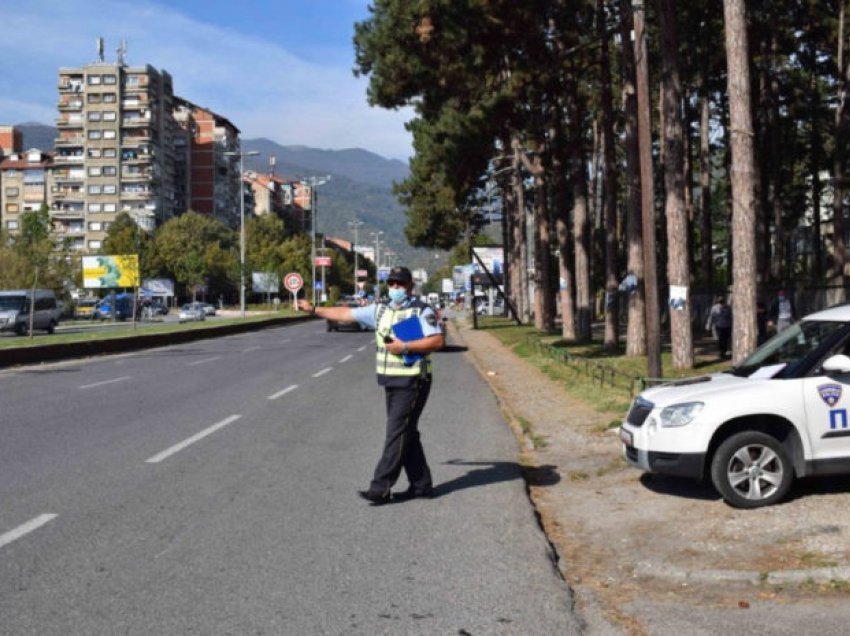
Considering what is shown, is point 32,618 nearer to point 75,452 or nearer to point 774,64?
point 75,452

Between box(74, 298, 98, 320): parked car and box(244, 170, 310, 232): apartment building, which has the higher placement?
box(244, 170, 310, 232): apartment building

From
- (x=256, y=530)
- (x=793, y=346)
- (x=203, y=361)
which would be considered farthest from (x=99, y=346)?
(x=793, y=346)

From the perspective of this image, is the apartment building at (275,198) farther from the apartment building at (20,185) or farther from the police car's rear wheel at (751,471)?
the police car's rear wheel at (751,471)

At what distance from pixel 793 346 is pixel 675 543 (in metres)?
2.69

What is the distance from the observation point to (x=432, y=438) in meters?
11.5

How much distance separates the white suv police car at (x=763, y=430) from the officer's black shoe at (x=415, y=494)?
1724 millimetres

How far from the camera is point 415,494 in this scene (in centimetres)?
786

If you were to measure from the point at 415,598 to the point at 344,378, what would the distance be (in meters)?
15.3

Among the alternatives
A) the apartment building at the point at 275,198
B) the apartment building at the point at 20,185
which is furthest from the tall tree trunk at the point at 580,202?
the apartment building at the point at 275,198

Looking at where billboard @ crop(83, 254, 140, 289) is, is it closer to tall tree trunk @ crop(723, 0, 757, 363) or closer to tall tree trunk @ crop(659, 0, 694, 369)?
tall tree trunk @ crop(659, 0, 694, 369)

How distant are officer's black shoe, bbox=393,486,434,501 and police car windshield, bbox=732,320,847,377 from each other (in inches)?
109

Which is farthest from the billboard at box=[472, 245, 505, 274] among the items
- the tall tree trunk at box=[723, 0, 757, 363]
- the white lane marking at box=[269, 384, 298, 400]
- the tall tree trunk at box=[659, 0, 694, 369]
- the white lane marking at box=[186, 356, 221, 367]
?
the tall tree trunk at box=[723, 0, 757, 363]

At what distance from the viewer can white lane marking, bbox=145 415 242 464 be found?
972cm

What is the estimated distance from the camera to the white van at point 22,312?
144ft
